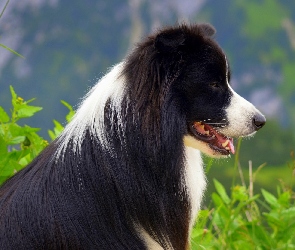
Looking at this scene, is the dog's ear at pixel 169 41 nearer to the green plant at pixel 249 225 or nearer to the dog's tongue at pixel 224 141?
the dog's tongue at pixel 224 141

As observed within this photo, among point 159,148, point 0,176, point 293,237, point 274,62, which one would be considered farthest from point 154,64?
point 274,62

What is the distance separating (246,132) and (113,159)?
85cm

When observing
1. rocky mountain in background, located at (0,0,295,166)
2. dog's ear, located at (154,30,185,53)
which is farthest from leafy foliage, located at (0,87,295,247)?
rocky mountain in background, located at (0,0,295,166)

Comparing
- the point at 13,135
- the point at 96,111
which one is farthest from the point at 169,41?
the point at 13,135

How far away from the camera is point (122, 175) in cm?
408

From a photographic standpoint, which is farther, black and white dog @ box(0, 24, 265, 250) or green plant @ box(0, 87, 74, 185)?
green plant @ box(0, 87, 74, 185)

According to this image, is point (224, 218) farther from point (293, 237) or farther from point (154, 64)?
point (154, 64)

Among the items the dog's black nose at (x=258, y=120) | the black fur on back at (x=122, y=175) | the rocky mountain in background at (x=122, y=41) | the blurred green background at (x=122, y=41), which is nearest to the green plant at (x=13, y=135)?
the black fur on back at (x=122, y=175)

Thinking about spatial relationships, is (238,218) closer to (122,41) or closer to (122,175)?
(122,175)

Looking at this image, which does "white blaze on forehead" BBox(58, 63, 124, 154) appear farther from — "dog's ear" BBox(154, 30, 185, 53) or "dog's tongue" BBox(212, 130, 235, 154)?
"dog's tongue" BBox(212, 130, 235, 154)

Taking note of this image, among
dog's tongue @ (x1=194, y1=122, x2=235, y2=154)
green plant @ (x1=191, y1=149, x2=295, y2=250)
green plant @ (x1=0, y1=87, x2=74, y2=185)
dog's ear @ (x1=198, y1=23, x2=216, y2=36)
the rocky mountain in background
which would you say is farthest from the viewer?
the rocky mountain in background

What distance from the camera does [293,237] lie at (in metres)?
5.99

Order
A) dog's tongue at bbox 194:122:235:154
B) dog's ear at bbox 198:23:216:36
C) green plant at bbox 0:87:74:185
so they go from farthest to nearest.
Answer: green plant at bbox 0:87:74:185 < dog's ear at bbox 198:23:216:36 < dog's tongue at bbox 194:122:235:154

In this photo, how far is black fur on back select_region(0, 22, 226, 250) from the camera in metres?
4.04
